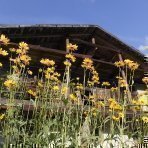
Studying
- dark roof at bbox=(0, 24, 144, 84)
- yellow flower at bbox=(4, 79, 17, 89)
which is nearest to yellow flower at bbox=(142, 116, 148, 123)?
yellow flower at bbox=(4, 79, 17, 89)

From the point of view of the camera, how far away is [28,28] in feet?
48.8

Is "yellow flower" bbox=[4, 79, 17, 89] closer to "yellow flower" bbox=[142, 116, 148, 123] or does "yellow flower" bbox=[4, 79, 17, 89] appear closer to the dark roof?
"yellow flower" bbox=[142, 116, 148, 123]

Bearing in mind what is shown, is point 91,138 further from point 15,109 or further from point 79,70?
point 79,70

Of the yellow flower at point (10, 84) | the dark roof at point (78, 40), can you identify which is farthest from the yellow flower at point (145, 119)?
the dark roof at point (78, 40)

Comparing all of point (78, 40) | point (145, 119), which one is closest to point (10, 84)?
point (145, 119)

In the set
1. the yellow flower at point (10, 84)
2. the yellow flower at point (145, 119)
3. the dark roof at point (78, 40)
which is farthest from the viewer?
the dark roof at point (78, 40)

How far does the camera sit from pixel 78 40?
657 inches

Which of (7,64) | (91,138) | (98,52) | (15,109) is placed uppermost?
(98,52)

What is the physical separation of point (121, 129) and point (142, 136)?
1.32 feet

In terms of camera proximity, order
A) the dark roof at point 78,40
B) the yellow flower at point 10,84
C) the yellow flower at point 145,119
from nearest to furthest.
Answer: the yellow flower at point 10,84 < the yellow flower at point 145,119 < the dark roof at point 78,40

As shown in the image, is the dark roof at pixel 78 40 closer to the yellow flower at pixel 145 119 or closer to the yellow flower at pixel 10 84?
the yellow flower at pixel 145 119

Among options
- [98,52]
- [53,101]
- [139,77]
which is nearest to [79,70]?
[98,52]

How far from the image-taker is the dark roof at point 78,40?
15.1m

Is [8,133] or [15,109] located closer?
[8,133]
